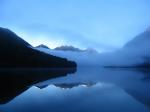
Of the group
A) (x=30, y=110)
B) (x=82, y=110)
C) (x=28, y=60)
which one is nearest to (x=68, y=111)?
(x=82, y=110)

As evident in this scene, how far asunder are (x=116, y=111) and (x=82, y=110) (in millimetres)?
2171

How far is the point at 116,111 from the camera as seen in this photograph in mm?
19141

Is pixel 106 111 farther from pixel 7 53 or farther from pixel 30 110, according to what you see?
pixel 7 53

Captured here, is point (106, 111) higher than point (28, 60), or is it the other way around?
point (28, 60)

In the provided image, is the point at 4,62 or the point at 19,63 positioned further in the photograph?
the point at 19,63

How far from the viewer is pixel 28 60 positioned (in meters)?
200

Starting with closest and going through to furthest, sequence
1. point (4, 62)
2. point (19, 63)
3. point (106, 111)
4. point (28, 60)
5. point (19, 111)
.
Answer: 1. point (19, 111)
2. point (106, 111)
3. point (4, 62)
4. point (19, 63)
5. point (28, 60)

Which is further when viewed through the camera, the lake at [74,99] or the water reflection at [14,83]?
the water reflection at [14,83]

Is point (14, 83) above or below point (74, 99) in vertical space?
above

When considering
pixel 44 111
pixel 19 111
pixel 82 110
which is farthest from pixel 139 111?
pixel 19 111

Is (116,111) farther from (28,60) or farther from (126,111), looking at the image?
(28,60)

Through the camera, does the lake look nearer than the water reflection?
Yes

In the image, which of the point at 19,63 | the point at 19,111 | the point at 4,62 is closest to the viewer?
the point at 19,111

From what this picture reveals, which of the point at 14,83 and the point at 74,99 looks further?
the point at 14,83
